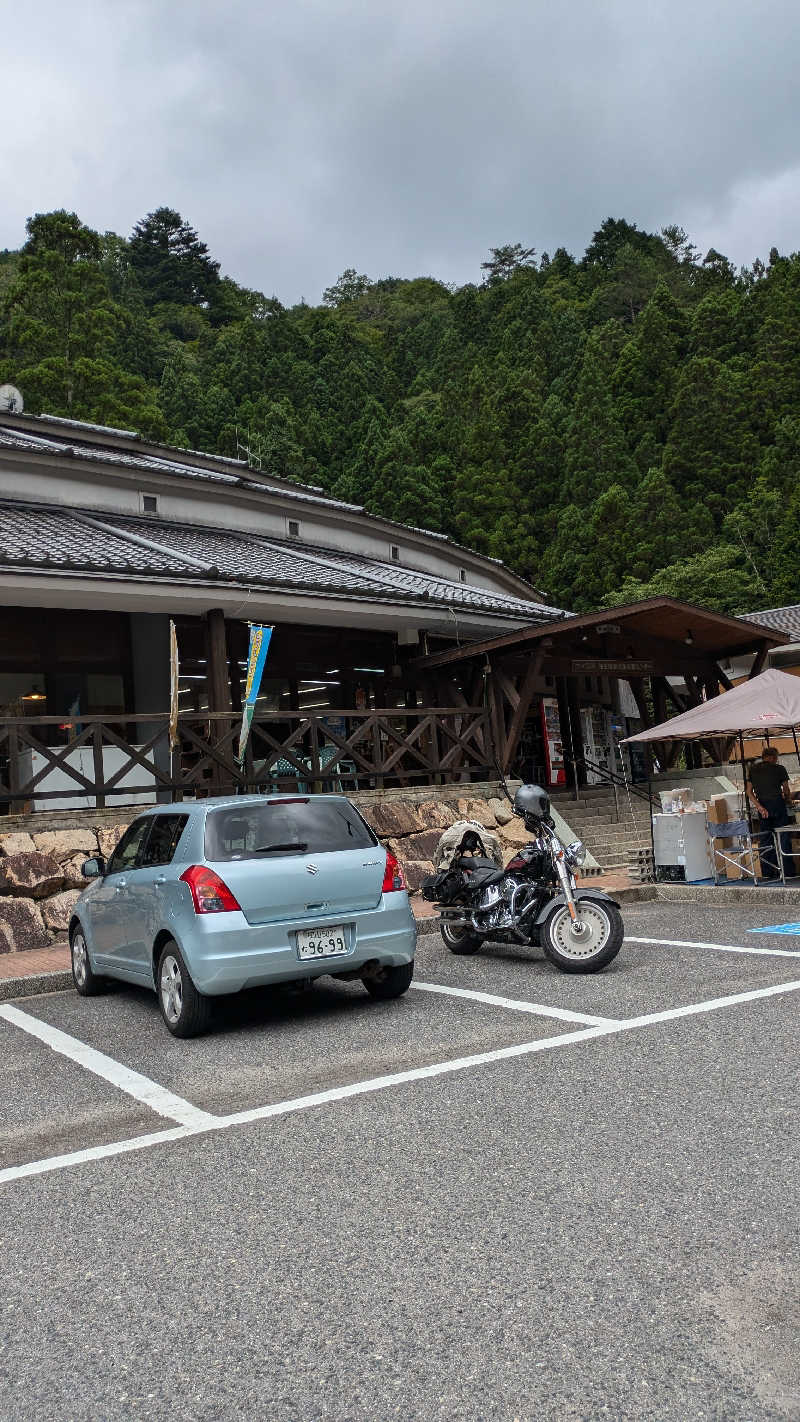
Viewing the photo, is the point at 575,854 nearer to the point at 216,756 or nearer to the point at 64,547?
the point at 216,756

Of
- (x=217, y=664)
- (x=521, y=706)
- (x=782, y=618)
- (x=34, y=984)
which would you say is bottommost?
(x=34, y=984)

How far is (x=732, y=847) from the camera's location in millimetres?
13156

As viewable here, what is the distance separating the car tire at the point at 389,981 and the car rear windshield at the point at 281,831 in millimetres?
908

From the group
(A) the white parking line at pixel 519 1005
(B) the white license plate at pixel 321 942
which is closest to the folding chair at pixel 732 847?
(A) the white parking line at pixel 519 1005

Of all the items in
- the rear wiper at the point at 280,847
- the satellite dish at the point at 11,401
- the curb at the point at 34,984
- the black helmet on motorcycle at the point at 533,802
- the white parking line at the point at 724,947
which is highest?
the satellite dish at the point at 11,401

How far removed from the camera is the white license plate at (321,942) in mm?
6695

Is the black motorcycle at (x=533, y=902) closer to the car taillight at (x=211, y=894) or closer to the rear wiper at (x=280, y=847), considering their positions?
the rear wiper at (x=280, y=847)

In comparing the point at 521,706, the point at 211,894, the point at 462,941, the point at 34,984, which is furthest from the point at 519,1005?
the point at 521,706

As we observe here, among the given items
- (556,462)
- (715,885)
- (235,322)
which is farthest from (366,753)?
(235,322)

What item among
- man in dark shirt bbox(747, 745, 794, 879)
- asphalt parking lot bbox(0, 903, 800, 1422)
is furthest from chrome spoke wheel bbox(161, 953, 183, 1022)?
man in dark shirt bbox(747, 745, 794, 879)

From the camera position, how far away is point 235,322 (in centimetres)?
7000

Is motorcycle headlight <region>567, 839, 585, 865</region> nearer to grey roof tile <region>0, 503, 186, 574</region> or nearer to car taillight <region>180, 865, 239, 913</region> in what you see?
car taillight <region>180, 865, 239, 913</region>

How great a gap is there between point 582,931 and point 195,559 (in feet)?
26.4

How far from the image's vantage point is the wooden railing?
12.3 metres
